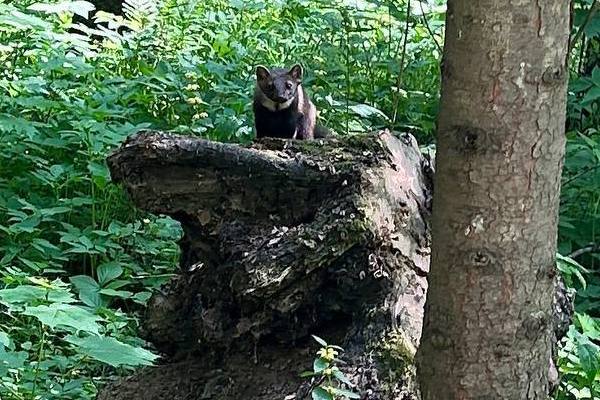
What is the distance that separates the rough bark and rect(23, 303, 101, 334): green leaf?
208 millimetres

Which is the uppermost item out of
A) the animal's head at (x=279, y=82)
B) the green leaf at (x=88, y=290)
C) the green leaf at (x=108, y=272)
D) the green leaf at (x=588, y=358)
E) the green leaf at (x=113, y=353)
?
the animal's head at (x=279, y=82)

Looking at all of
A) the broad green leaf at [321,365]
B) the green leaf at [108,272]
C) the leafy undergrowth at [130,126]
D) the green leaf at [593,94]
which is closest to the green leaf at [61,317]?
the leafy undergrowth at [130,126]

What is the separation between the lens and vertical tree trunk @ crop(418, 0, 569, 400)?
5.29 feet

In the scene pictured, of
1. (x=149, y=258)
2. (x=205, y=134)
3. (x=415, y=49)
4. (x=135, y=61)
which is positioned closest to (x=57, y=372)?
(x=149, y=258)

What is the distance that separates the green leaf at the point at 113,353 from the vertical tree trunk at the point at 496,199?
112cm

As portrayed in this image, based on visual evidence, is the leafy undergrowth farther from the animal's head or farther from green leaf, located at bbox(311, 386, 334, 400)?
green leaf, located at bbox(311, 386, 334, 400)

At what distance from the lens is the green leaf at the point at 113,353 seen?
268cm

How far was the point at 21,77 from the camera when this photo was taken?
611 centimetres

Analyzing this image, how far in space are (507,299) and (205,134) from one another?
12.3ft

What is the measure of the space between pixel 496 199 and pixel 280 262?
89 cm

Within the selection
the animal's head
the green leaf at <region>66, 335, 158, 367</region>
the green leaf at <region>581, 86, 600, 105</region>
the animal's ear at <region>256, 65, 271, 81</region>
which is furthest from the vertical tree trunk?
the animal's ear at <region>256, 65, 271, 81</region>

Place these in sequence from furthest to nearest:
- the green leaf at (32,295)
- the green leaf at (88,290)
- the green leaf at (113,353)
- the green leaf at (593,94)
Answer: the green leaf at (593,94), the green leaf at (88,290), the green leaf at (32,295), the green leaf at (113,353)

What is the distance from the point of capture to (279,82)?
5.68 m

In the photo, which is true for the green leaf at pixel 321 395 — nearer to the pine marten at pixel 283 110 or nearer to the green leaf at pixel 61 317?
the green leaf at pixel 61 317
